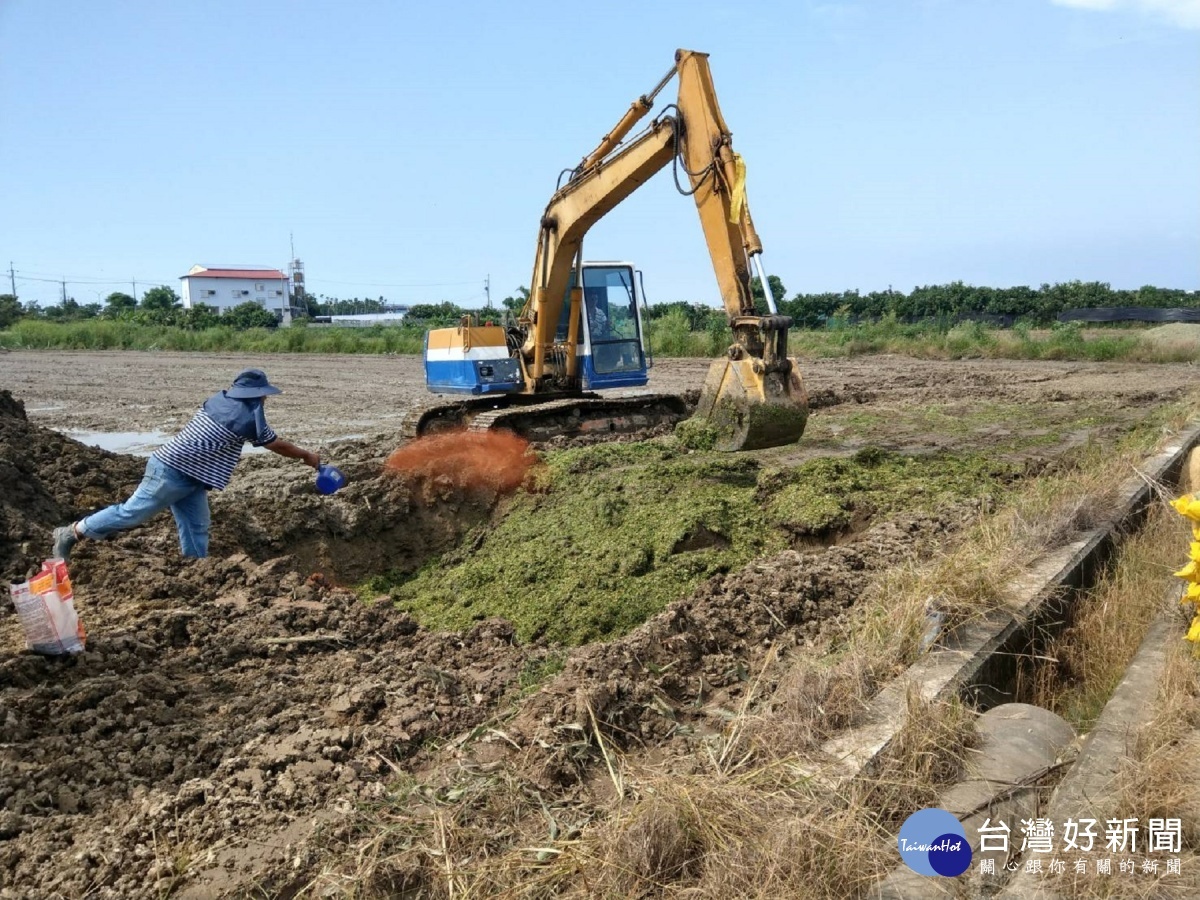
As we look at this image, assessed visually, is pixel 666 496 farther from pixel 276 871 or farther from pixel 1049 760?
pixel 276 871

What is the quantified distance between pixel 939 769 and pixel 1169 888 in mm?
842

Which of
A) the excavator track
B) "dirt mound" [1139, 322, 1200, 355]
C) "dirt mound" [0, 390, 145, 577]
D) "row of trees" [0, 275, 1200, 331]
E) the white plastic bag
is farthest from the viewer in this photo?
"row of trees" [0, 275, 1200, 331]

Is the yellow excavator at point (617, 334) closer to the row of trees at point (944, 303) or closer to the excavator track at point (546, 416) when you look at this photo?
the excavator track at point (546, 416)

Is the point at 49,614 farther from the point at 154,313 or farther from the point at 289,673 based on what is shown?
the point at 154,313

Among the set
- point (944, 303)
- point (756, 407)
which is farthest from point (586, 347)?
point (944, 303)

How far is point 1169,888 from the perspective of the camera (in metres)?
2.72

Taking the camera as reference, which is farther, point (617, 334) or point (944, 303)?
point (944, 303)

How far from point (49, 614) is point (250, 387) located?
2330mm

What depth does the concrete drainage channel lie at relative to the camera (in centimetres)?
319

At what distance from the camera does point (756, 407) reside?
8.18m

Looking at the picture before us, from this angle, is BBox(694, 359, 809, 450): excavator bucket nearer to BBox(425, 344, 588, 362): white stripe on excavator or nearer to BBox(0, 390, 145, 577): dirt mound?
BBox(425, 344, 588, 362): white stripe on excavator

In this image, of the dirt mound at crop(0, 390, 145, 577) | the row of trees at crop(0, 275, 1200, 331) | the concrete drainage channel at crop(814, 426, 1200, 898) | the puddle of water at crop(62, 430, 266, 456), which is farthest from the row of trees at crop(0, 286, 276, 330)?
the concrete drainage channel at crop(814, 426, 1200, 898)

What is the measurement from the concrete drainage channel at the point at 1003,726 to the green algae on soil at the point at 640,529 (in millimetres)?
1936
